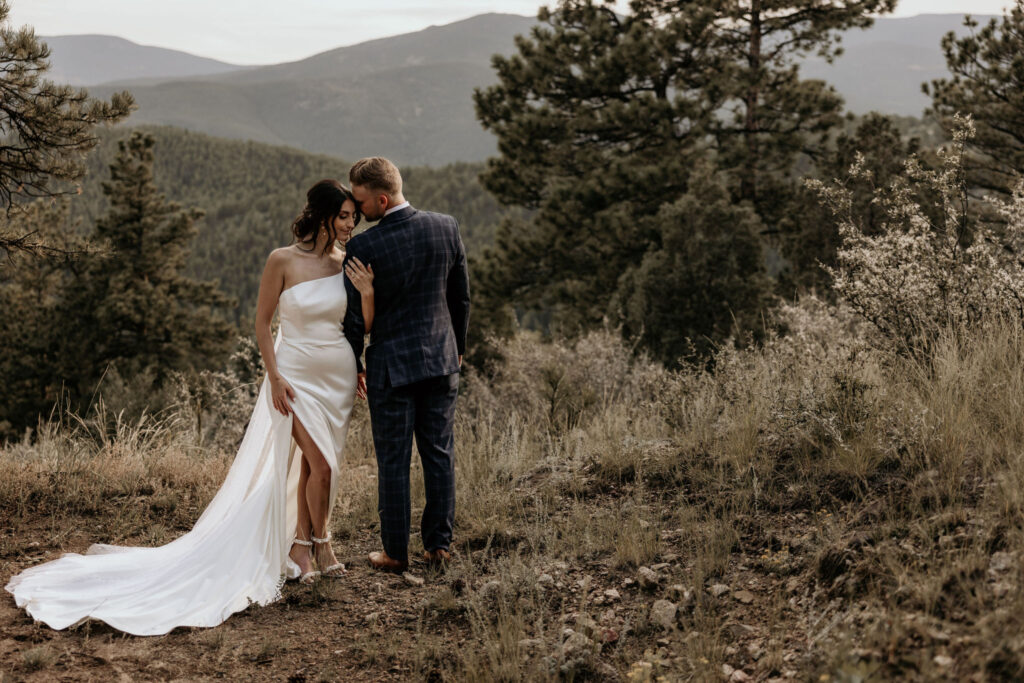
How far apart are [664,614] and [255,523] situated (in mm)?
2087

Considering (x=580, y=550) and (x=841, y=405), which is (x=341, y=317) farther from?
(x=841, y=405)

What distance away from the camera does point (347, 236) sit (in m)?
4.00

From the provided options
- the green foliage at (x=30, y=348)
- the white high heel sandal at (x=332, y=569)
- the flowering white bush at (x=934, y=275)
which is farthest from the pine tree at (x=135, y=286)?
the flowering white bush at (x=934, y=275)

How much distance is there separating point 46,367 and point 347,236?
23.6m

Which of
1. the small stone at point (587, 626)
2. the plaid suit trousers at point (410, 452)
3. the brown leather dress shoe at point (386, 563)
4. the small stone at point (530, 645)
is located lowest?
the brown leather dress shoe at point (386, 563)

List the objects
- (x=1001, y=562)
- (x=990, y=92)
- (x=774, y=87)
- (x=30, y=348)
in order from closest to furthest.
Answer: (x=1001, y=562), (x=990, y=92), (x=774, y=87), (x=30, y=348)

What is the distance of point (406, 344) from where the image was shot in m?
3.81

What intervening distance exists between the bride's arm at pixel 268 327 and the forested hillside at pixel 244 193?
53.3 meters

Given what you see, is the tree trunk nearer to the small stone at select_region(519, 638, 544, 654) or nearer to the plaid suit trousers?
the plaid suit trousers

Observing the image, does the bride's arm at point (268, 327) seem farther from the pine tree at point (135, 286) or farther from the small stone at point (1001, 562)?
the pine tree at point (135, 286)

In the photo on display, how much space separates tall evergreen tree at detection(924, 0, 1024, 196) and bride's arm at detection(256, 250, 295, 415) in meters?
13.1

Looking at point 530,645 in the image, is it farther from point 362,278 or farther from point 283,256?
point 283,256

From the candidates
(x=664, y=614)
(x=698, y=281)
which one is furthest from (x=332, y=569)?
(x=698, y=281)

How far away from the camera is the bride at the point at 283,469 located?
3738 mm
